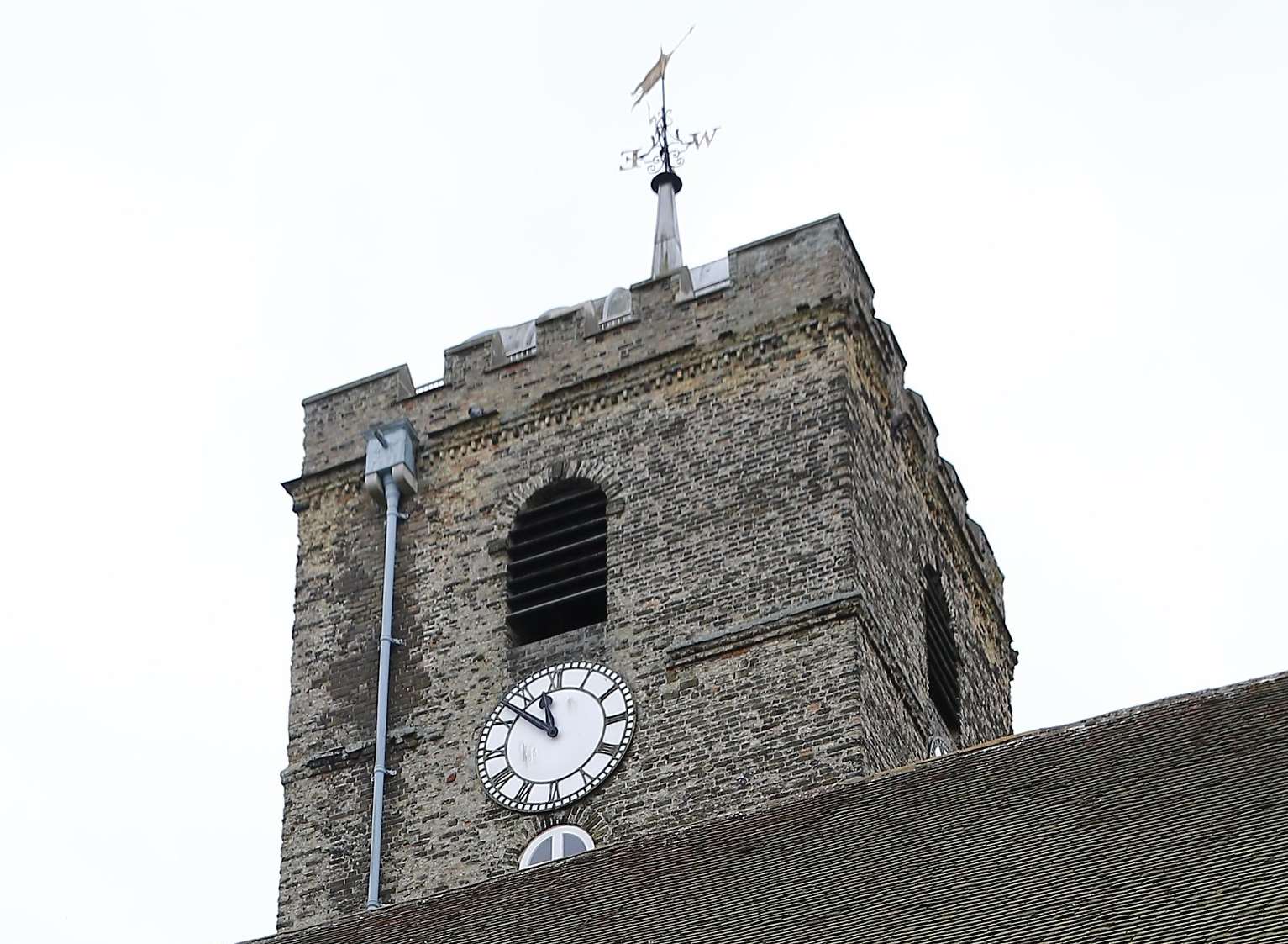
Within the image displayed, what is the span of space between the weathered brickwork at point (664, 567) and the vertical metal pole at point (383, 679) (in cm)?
11

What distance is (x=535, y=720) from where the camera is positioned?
23469mm

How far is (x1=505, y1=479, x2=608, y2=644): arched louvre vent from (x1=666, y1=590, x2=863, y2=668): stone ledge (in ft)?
3.69

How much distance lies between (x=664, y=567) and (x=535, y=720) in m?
1.62

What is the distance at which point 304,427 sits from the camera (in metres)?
26.9

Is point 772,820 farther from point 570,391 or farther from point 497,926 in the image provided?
point 570,391

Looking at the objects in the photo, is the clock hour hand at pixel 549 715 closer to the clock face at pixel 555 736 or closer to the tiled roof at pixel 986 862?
the clock face at pixel 555 736

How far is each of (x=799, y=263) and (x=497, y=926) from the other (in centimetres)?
1123

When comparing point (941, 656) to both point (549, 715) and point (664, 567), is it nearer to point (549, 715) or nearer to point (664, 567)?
point (664, 567)

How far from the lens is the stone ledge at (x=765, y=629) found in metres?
22.7

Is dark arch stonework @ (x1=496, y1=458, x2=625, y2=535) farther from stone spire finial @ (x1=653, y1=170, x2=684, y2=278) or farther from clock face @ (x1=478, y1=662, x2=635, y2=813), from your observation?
stone spire finial @ (x1=653, y1=170, x2=684, y2=278)

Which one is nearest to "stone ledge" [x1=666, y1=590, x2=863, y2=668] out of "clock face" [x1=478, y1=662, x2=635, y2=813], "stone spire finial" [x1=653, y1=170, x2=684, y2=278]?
"clock face" [x1=478, y1=662, x2=635, y2=813]

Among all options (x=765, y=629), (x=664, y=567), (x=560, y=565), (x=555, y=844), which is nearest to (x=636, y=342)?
(x=560, y=565)

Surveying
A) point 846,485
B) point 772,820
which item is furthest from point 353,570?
point 772,820

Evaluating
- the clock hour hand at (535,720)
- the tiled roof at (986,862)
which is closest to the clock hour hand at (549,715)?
the clock hour hand at (535,720)
